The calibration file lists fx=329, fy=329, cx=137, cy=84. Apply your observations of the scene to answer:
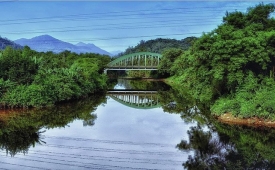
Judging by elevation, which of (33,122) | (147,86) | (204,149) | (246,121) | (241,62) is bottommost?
(204,149)

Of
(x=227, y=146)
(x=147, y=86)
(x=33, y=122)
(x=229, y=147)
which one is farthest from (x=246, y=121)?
(x=147, y=86)

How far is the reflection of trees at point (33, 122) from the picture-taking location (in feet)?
42.5

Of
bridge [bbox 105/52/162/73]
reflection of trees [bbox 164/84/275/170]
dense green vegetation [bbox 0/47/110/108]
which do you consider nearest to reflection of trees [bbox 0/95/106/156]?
dense green vegetation [bbox 0/47/110/108]

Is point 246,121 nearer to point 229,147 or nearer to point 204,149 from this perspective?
point 229,147

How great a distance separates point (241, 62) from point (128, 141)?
23.1 ft

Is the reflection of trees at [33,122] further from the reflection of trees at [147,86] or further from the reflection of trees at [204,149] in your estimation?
the reflection of trees at [147,86]

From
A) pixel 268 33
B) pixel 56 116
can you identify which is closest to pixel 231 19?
pixel 268 33

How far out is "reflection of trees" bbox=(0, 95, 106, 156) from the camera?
42.5 feet

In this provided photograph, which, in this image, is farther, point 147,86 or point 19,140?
point 147,86

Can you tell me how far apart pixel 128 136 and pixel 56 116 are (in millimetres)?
6185

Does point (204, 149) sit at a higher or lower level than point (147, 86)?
lower

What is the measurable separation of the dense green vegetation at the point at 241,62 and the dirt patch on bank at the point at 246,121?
0.23m

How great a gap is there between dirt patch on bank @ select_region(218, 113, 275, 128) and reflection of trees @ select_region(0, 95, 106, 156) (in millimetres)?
6867

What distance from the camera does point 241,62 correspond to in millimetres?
16125
